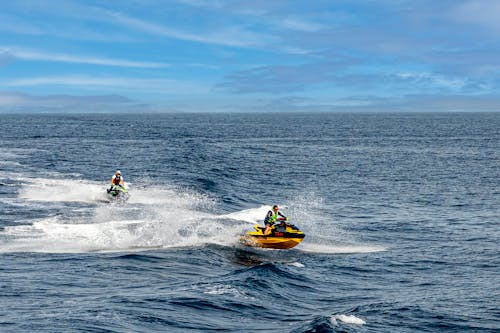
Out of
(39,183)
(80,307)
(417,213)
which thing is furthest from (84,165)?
(80,307)

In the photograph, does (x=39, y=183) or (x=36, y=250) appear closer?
(x=36, y=250)

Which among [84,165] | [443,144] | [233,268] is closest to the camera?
[233,268]

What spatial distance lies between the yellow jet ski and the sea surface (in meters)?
0.56

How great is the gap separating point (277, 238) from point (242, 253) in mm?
2026

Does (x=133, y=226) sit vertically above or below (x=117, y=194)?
below

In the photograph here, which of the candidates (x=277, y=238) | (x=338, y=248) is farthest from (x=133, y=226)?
(x=338, y=248)

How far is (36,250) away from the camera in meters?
30.5

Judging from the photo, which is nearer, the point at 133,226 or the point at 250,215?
the point at 133,226

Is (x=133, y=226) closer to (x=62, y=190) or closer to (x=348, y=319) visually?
(x=62, y=190)

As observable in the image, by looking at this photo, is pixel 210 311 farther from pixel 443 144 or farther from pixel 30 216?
pixel 443 144

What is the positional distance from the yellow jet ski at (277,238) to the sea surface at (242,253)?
563 millimetres

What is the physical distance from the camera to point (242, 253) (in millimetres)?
32344

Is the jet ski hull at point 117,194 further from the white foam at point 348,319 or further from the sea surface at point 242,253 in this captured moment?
the white foam at point 348,319

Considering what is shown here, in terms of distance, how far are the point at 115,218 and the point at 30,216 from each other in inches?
211
